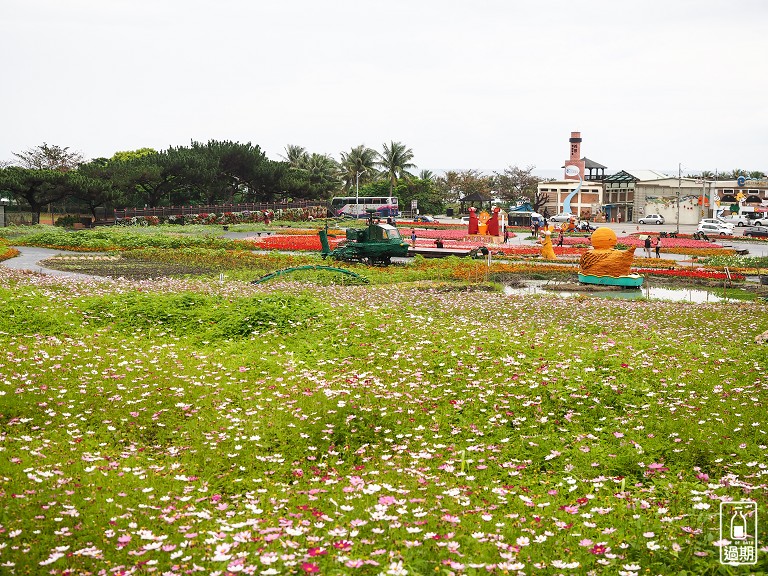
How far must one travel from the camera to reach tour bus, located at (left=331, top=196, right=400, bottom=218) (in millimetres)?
80438

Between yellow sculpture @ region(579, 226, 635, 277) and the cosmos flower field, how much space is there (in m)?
10.2

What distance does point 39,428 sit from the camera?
9.91 meters

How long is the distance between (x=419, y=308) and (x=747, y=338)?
7.10 meters

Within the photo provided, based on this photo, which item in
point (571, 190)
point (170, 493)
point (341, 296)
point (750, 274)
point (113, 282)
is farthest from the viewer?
point (571, 190)

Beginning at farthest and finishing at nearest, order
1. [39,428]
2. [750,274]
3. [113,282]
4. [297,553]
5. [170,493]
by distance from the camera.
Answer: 1. [750,274]
2. [113,282]
3. [39,428]
4. [170,493]
5. [297,553]

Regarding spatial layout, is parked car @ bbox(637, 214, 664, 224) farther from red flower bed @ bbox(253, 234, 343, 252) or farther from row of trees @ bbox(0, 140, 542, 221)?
red flower bed @ bbox(253, 234, 343, 252)

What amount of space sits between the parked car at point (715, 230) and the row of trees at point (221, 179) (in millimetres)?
36367

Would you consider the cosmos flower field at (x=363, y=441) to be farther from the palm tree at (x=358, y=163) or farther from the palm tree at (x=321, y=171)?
the palm tree at (x=358, y=163)

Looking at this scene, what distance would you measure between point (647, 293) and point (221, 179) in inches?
2395

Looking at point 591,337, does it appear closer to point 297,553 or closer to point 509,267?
point 297,553

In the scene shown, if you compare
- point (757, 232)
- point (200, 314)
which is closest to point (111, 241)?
point (200, 314)

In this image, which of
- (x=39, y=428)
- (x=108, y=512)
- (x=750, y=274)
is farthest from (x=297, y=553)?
(x=750, y=274)

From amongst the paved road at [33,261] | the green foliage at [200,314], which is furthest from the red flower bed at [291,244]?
the green foliage at [200,314]

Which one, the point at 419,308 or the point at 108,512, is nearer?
the point at 108,512
